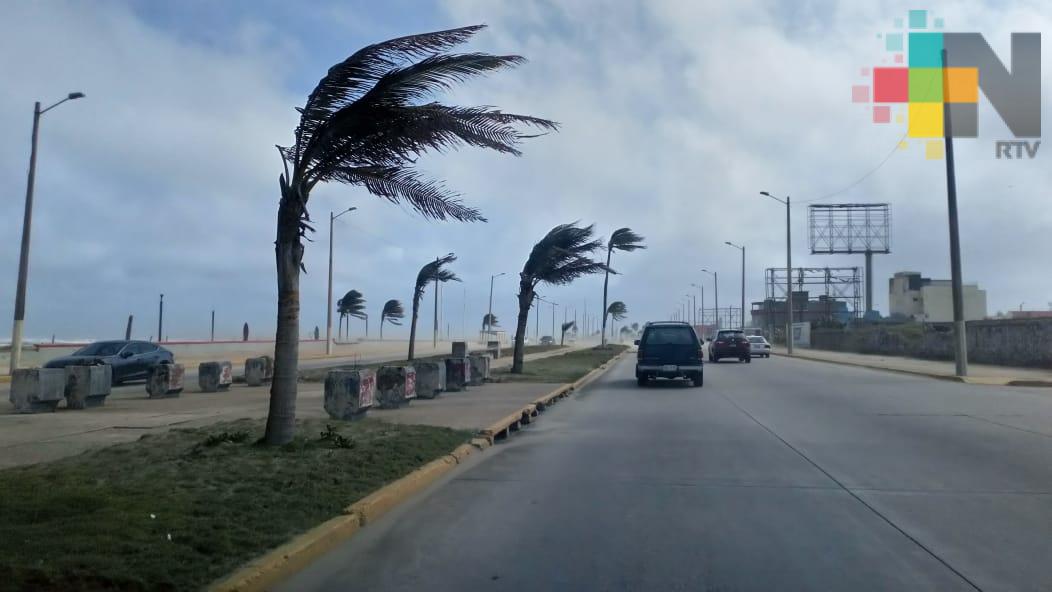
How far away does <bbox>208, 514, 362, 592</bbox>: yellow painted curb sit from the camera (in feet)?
17.7

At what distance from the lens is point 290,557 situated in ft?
19.6

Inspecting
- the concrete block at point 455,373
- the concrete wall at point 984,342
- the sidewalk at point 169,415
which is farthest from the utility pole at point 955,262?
the concrete block at point 455,373

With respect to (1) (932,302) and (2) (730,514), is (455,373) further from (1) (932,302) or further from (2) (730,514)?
(1) (932,302)

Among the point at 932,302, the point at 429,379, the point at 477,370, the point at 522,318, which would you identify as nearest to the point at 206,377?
the point at 429,379

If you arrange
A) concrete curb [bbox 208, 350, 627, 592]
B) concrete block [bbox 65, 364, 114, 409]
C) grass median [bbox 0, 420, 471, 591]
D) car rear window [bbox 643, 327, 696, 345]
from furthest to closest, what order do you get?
car rear window [bbox 643, 327, 696, 345]
concrete block [bbox 65, 364, 114, 409]
concrete curb [bbox 208, 350, 627, 592]
grass median [bbox 0, 420, 471, 591]

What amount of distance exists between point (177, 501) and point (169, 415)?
889 cm

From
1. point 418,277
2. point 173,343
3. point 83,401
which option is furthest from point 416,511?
point 173,343

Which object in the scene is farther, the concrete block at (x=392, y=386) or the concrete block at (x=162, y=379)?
the concrete block at (x=162, y=379)

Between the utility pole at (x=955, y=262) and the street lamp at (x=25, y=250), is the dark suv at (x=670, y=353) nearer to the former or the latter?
the utility pole at (x=955, y=262)

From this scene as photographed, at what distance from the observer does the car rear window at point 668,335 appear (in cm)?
2523

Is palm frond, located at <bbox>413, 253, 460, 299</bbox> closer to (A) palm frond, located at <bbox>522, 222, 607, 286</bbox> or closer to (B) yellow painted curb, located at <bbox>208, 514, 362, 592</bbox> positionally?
(A) palm frond, located at <bbox>522, 222, 607, 286</bbox>

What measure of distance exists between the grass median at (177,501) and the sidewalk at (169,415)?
54.9 inches

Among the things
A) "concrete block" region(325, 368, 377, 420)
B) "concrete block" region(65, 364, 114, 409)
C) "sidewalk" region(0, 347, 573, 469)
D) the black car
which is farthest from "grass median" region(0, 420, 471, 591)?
the black car

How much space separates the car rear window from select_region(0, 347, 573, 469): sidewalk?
176 inches
